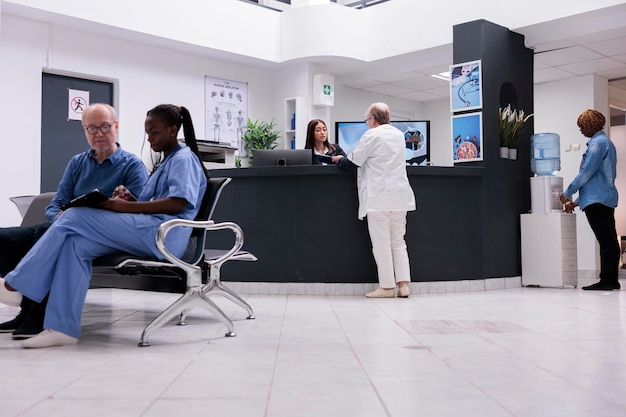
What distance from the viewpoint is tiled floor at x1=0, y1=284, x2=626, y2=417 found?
72.4 inches

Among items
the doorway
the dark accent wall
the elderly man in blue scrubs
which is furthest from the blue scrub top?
the doorway

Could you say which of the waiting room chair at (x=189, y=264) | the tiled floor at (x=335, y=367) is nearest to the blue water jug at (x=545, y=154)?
the tiled floor at (x=335, y=367)

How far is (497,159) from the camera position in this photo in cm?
616

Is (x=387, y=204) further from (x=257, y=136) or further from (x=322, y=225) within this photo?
(x=257, y=136)

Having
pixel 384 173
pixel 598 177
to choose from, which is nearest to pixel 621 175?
pixel 598 177

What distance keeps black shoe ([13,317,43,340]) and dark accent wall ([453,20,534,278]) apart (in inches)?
156

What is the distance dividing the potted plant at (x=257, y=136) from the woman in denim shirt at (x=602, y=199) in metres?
4.17

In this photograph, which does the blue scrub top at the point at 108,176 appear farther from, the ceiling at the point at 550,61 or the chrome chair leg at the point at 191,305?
the ceiling at the point at 550,61

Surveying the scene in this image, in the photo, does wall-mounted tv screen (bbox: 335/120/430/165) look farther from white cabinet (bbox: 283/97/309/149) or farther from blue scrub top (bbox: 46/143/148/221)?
blue scrub top (bbox: 46/143/148/221)

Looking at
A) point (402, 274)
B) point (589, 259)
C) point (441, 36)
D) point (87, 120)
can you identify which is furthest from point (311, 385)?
point (589, 259)

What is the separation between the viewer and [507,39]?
6.67 m

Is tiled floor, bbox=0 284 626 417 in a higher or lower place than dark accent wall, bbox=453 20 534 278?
lower

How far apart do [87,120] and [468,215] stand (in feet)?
11.6

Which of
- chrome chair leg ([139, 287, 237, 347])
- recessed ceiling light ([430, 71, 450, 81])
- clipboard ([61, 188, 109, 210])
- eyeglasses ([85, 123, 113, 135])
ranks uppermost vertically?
recessed ceiling light ([430, 71, 450, 81])
